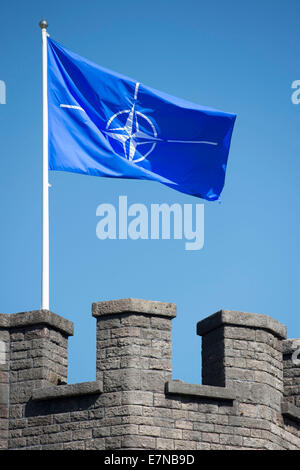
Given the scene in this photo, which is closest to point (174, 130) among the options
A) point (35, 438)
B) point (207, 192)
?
point (207, 192)

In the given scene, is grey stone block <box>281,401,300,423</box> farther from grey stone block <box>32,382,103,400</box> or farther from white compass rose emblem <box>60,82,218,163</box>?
white compass rose emblem <box>60,82,218,163</box>

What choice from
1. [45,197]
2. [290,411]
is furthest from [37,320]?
[290,411]

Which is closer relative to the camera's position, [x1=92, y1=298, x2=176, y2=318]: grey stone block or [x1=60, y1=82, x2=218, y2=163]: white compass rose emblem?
[x1=92, y1=298, x2=176, y2=318]: grey stone block

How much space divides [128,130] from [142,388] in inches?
239

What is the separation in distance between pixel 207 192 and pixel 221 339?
464 cm

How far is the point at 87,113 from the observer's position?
23781 mm

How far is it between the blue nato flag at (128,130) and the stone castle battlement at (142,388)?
3897 millimetres

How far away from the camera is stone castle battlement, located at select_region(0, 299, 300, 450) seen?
63.6 feet

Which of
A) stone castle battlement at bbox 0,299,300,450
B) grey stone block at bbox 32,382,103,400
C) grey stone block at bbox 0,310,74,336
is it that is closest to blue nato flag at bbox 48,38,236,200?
grey stone block at bbox 0,310,74,336

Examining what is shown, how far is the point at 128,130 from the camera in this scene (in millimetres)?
23922

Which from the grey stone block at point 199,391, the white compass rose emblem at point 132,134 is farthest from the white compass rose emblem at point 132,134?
the grey stone block at point 199,391

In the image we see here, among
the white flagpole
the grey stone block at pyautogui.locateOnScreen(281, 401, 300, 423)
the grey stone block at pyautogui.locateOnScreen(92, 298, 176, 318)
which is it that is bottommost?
the grey stone block at pyautogui.locateOnScreen(281, 401, 300, 423)

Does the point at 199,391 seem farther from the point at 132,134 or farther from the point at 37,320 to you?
the point at 132,134

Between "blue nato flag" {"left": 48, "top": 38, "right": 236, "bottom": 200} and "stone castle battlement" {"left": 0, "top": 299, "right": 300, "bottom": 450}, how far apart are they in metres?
3.90
